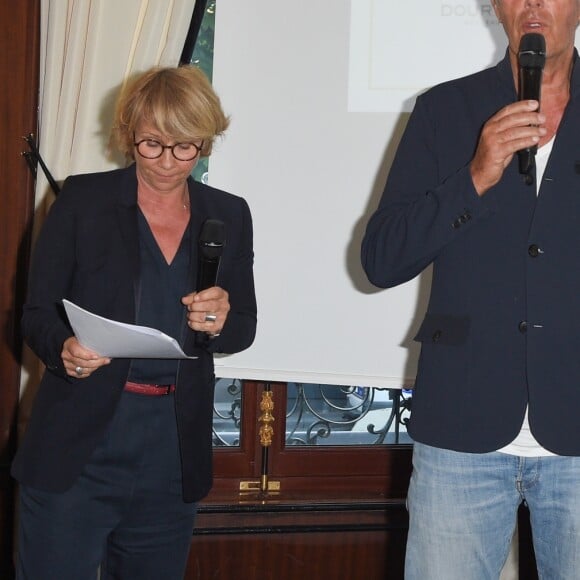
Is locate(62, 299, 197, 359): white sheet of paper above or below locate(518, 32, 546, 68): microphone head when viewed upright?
below

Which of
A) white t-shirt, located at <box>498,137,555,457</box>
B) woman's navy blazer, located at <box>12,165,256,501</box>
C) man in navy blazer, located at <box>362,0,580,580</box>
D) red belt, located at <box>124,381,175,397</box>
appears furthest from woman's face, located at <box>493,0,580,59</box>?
red belt, located at <box>124,381,175,397</box>

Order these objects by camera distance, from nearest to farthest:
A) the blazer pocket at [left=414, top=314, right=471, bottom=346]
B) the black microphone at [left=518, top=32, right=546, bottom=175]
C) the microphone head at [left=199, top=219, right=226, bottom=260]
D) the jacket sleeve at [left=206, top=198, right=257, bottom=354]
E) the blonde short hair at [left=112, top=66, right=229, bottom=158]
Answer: the black microphone at [left=518, top=32, right=546, bottom=175]
the blazer pocket at [left=414, top=314, right=471, bottom=346]
the microphone head at [left=199, top=219, right=226, bottom=260]
the blonde short hair at [left=112, top=66, right=229, bottom=158]
the jacket sleeve at [left=206, top=198, right=257, bottom=354]

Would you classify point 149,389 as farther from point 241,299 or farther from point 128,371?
point 241,299

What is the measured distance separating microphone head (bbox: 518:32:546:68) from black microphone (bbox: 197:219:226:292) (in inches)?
26.9

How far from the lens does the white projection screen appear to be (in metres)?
3.11

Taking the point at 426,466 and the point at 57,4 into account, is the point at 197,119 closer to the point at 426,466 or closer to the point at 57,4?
the point at 426,466

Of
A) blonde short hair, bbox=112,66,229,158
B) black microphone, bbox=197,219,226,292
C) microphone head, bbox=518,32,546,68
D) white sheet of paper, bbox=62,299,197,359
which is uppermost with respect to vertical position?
microphone head, bbox=518,32,546,68

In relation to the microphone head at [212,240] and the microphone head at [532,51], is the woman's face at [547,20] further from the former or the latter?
the microphone head at [212,240]

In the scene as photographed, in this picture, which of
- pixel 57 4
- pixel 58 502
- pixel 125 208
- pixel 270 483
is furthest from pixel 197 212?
pixel 270 483

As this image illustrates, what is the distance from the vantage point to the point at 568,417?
5.18 ft

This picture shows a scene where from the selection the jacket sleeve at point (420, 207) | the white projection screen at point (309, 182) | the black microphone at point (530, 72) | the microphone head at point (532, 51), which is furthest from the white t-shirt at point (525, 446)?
the white projection screen at point (309, 182)

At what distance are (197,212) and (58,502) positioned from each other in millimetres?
688

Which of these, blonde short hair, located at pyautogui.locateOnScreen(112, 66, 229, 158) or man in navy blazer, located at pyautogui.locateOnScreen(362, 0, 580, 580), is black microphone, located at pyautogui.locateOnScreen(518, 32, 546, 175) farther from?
blonde short hair, located at pyautogui.locateOnScreen(112, 66, 229, 158)

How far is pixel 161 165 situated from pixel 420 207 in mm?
650
